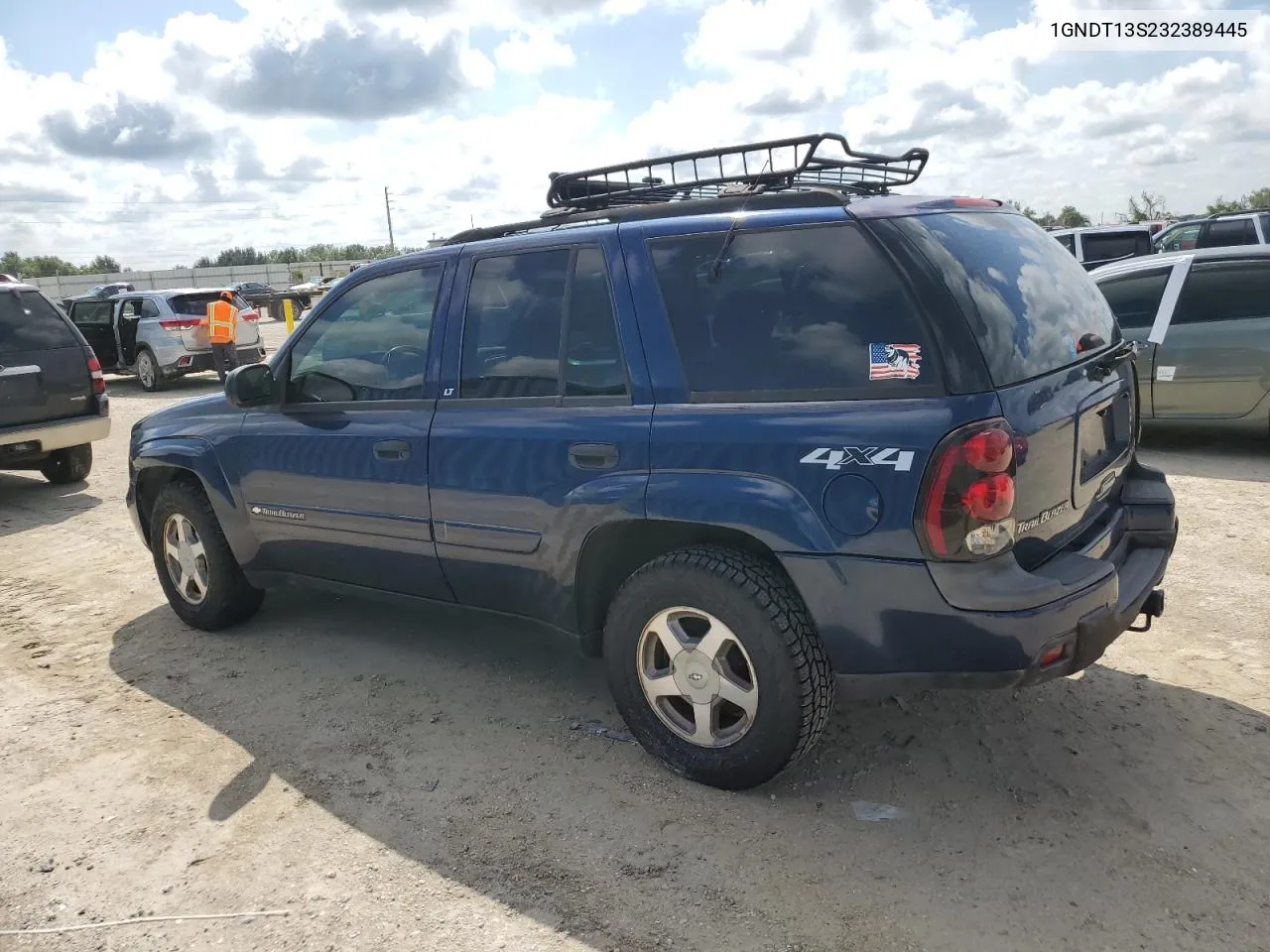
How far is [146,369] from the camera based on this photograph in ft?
53.3

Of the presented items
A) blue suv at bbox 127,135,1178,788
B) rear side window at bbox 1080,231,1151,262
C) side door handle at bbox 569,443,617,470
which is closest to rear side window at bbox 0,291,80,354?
blue suv at bbox 127,135,1178,788

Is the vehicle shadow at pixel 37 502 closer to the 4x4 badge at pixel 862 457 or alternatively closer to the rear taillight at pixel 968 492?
the 4x4 badge at pixel 862 457

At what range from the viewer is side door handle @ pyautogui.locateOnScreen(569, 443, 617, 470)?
3.23 meters

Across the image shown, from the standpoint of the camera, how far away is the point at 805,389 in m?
2.89

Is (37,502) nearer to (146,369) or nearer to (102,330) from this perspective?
(146,369)

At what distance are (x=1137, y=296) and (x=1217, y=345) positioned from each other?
2.82 ft

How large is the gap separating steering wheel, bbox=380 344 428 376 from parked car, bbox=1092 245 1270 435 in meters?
5.97

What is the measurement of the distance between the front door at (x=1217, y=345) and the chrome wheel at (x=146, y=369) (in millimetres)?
14737

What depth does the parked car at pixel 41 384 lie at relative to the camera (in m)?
7.93

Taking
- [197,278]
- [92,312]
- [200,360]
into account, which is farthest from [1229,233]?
[197,278]

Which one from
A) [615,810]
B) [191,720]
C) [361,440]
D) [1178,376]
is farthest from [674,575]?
[1178,376]

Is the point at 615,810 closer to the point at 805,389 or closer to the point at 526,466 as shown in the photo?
the point at 526,466

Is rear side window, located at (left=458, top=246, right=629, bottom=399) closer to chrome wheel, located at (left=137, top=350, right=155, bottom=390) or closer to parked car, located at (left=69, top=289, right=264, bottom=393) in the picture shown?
parked car, located at (left=69, top=289, right=264, bottom=393)

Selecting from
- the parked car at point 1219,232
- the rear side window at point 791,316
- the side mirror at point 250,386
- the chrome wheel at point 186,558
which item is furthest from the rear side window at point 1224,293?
the parked car at point 1219,232
